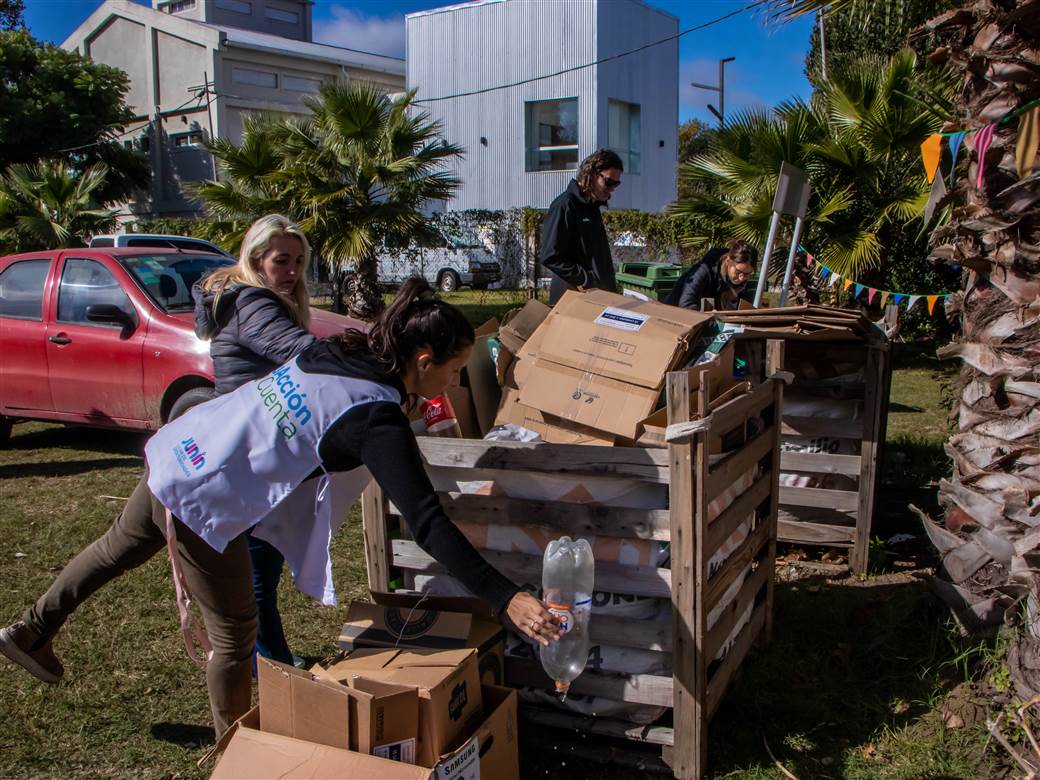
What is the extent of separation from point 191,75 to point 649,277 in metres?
22.3

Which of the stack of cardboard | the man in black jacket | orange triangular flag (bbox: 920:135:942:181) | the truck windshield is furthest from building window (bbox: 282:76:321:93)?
the stack of cardboard

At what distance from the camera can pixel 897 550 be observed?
5242 millimetres

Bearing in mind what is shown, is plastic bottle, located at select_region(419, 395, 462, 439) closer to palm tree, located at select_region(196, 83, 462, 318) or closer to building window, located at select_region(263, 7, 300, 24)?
palm tree, located at select_region(196, 83, 462, 318)

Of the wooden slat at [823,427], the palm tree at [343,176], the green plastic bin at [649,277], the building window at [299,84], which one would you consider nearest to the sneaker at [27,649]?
the wooden slat at [823,427]

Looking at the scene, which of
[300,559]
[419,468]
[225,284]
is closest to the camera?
[419,468]

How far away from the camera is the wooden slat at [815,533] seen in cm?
495

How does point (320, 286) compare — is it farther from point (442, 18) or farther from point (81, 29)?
point (81, 29)

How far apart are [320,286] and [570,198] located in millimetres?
17154

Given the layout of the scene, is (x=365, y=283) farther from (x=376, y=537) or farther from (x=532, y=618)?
(x=532, y=618)

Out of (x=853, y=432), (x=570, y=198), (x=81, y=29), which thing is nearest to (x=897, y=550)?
(x=853, y=432)

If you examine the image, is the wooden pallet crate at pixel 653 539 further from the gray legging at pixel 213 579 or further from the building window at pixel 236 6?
the building window at pixel 236 6

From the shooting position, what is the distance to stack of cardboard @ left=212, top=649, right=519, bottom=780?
224 centimetres

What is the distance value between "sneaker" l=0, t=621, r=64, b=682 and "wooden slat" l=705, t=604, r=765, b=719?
90.1 inches

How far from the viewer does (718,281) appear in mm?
5984
